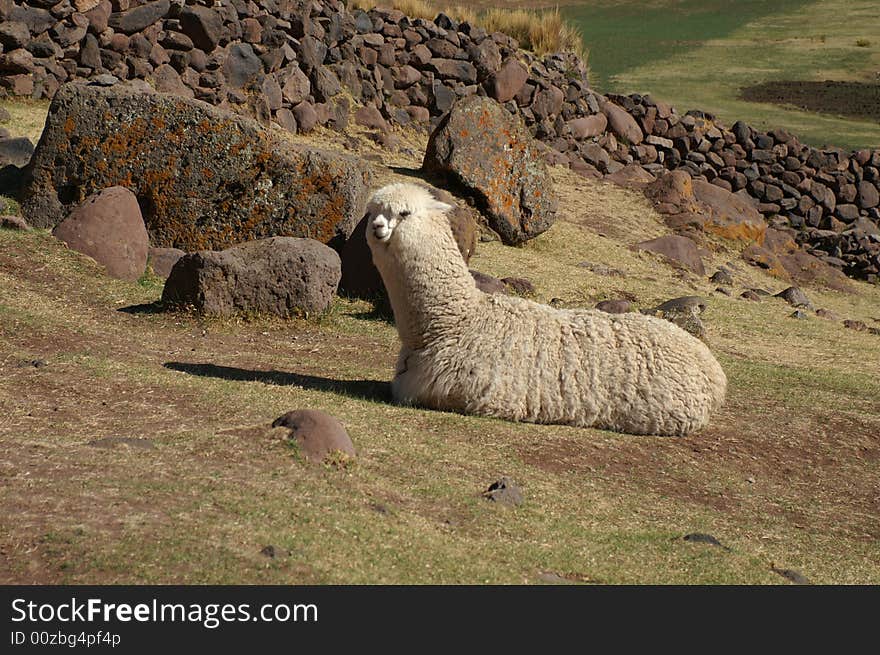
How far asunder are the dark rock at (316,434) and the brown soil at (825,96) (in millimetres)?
32046

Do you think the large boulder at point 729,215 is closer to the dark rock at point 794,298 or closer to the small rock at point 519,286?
the dark rock at point 794,298

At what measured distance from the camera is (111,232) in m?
13.1

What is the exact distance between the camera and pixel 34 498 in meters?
6.20

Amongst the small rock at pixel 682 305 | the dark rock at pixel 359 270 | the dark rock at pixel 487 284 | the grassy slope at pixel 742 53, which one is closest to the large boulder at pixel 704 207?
the small rock at pixel 682 305

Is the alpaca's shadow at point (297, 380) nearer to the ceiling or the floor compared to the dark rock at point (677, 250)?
nearer to the ceiling

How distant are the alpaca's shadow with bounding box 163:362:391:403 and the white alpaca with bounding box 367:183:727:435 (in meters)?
0.29

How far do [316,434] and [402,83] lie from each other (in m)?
18.8

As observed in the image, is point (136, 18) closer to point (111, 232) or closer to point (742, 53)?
point (111, 232)

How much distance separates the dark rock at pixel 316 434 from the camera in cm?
744

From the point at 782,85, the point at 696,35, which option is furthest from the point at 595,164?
the point at 696,35

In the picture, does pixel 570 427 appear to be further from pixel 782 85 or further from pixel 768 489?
pixel 782 85

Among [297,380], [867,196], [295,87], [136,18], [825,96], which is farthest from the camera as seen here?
[825,96]

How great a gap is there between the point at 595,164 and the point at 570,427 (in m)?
18.1

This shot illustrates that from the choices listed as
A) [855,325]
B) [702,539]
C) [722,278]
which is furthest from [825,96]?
[702,539]
